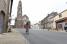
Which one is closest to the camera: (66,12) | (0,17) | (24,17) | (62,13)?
(0,17)

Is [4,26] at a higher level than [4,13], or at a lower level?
lower

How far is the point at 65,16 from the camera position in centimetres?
7112

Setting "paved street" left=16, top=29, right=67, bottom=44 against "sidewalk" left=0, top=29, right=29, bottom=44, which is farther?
"paved street" left=16, top=29, right=67, bottom=44

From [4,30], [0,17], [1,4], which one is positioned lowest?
[4,30]

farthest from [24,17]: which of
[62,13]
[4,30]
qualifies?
[4,30]

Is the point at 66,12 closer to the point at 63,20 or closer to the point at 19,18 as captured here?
the point at 63,20

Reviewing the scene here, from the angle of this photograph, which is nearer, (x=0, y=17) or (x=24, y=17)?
(x=0, y=17)

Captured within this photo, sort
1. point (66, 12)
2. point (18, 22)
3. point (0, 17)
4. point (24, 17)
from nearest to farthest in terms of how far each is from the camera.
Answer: point (0, 17)
point (66, 12)
point (18, 22)
point (24, 17)

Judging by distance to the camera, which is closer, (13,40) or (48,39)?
(13,40)

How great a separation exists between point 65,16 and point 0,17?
40.4 meters

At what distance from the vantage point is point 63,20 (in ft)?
236

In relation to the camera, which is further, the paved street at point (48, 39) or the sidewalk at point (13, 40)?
the paved street at point (48, 39)

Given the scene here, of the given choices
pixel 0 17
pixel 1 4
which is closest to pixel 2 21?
pixel 0 17

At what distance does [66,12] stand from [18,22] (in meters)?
104
